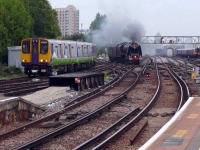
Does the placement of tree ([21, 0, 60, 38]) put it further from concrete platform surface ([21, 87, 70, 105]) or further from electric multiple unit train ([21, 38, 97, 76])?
concrete platform surface ([21, 87, 70, 105])

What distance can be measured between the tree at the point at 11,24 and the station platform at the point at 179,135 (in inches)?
1202

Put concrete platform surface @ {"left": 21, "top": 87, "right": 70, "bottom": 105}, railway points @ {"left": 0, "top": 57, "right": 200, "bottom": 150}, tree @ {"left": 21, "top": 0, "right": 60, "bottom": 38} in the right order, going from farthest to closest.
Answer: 1. tree @ {"left": 21, "top": 0, "right": 60, "bottom": 38}
2. concrete platform surface @ {"left": 21, "top": 87, "right": 70, "bottom": 105}
3. railway points @ {"left": 0, "top": 57, "right": 200, "bottom": 150}

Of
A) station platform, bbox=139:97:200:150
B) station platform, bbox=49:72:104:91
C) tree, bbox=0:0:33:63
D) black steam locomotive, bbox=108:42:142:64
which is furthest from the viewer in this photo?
black steam locomotive, bbox=108:42:142:64

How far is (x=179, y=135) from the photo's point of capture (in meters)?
10.7

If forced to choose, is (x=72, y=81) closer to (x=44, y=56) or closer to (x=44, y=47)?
(x=44, y=56)

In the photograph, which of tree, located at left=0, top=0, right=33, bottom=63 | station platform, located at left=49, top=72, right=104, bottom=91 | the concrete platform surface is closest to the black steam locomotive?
tree, located at left=0, top=0, right=33, bottom=63

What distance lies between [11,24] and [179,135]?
36.0 meters

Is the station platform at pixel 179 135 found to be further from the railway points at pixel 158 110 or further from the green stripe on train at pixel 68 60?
the green stripe on train at pixel 68 60

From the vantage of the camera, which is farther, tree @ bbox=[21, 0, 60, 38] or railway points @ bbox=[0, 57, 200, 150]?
tree @ bbox=[21, 0, 60, 38]

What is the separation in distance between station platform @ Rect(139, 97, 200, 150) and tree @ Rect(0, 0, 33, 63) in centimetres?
3053

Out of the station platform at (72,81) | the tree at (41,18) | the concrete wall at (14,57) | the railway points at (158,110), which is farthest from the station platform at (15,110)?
the tree at (41,18)

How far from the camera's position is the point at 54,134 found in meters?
12.1

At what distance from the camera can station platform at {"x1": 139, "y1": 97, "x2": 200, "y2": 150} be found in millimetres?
9539

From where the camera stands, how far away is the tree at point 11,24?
140 ft
